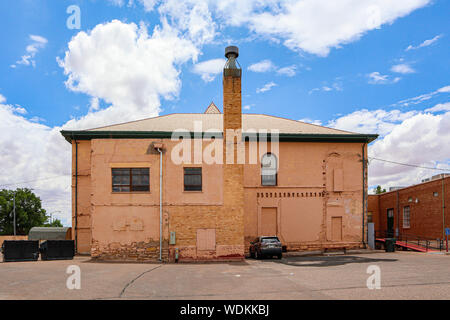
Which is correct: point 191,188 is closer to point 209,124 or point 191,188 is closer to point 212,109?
point 209,124

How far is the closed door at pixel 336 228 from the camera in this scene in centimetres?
2722

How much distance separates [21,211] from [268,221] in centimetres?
7423

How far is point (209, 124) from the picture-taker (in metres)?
29.2

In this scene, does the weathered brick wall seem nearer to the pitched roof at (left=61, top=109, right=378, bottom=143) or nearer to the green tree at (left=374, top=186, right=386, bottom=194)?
the pitched roof at (left=61, top=109, right=378, bottom=143)

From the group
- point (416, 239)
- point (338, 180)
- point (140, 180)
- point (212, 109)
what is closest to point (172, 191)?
point (140, 180)

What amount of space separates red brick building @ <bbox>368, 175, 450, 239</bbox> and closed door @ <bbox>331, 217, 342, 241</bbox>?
9122 mm

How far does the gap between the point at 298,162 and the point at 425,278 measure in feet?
50.0

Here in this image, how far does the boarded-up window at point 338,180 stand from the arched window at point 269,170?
4.48m

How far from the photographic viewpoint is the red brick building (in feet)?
98.3

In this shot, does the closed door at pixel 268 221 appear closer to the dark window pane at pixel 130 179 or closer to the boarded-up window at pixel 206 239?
the boarded-up window at pixel 206 239

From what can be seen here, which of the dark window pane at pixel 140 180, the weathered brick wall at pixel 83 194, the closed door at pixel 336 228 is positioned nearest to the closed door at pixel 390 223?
the closed door at pixel 336 228

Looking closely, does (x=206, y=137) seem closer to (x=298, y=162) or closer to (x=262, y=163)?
(x=262, y=163)

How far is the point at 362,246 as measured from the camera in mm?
27266
